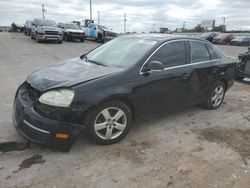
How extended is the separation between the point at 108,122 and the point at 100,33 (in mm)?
23487

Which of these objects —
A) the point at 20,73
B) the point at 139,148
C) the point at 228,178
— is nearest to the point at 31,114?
the point at 139,148

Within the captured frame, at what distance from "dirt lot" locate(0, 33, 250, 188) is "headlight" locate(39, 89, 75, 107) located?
71cm

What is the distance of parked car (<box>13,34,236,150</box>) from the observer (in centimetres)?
349

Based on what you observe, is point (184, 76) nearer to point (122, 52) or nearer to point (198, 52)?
point (198, 52)

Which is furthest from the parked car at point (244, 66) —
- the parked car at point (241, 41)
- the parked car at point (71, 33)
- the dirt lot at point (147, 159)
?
the parked car at point (241, 41)

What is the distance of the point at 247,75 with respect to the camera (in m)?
8.84

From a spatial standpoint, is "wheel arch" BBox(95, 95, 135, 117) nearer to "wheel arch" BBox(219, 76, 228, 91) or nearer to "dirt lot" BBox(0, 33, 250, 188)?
"dirt lot" BBox(0, 33, 250, 188)

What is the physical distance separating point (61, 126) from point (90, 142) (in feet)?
2.32

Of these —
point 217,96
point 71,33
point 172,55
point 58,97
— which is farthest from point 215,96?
point 71,33

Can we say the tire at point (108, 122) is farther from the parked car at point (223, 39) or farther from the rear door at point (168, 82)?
the parked car at point (223, 39)

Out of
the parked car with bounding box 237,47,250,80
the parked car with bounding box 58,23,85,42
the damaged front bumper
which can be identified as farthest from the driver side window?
the parked car with bounding box 58,23,85,42

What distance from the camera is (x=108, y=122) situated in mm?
3863

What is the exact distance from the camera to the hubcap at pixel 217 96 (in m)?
5.78

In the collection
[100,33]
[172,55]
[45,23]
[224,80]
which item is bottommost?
[224,80]
